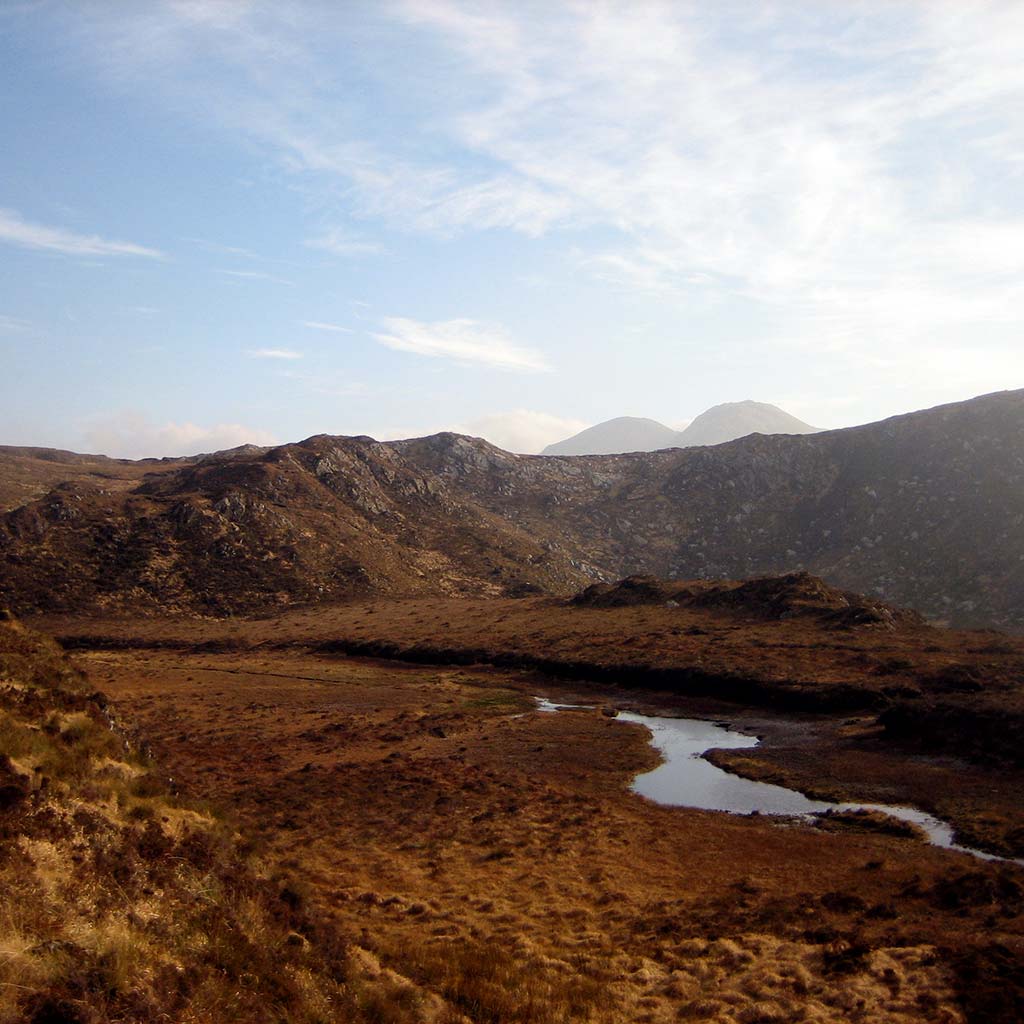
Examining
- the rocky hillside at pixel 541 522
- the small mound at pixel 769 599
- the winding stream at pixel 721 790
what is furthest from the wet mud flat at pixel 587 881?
the rocky hillside at pixel 541 522

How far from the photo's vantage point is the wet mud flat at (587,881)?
1523cm

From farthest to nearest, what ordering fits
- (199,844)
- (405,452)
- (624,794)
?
(405,452)
(624,794)
(199,844)

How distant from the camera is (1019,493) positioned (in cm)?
9406

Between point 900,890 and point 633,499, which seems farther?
point 633,499

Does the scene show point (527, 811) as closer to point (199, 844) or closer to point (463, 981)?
point (463, 981)

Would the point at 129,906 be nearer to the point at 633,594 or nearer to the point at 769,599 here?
the point at 769,599

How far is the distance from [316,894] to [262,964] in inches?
374

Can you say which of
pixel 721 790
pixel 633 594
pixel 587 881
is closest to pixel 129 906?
pixel 587 881

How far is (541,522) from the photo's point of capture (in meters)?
124

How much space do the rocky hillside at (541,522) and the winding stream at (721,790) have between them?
5010 centimetres

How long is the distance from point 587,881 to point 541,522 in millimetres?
101562

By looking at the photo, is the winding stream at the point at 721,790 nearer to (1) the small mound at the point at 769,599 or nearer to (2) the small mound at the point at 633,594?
(1) the small mound at the point at 769,599

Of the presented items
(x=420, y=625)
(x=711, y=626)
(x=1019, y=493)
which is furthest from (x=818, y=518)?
(x=420, y=625)

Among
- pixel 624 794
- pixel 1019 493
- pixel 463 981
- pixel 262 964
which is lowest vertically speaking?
pixel 624 794
